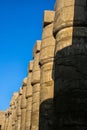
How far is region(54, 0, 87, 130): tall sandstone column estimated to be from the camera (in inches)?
329

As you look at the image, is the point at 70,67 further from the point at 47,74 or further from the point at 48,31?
the point at 48,31

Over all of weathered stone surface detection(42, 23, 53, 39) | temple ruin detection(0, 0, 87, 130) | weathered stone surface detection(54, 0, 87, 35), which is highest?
weathered stone surface detection(42, 23, 53, 39)

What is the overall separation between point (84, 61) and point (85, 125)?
1791 mm

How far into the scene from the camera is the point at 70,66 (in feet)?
29.6

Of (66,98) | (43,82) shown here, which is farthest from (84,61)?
(43,82)

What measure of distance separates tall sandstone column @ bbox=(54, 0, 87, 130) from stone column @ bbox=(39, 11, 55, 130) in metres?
2.09

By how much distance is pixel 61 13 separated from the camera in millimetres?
9883

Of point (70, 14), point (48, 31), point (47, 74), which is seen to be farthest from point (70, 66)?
point (48, 31)

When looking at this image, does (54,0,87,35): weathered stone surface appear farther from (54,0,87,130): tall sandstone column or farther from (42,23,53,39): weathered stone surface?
(42,23,53,39): weathered stone surface

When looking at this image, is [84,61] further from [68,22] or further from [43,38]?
[43,38]

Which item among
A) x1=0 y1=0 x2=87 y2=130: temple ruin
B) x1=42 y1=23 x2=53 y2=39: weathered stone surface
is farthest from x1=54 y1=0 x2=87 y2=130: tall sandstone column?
x1=42 y1=23 x2=53 y2=39: weathered stone surface

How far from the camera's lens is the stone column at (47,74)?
11.8 m

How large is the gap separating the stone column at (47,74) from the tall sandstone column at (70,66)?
2.09 m

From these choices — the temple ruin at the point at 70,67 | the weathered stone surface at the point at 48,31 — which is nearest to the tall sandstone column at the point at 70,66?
the temple ruin at the point at 70,67
